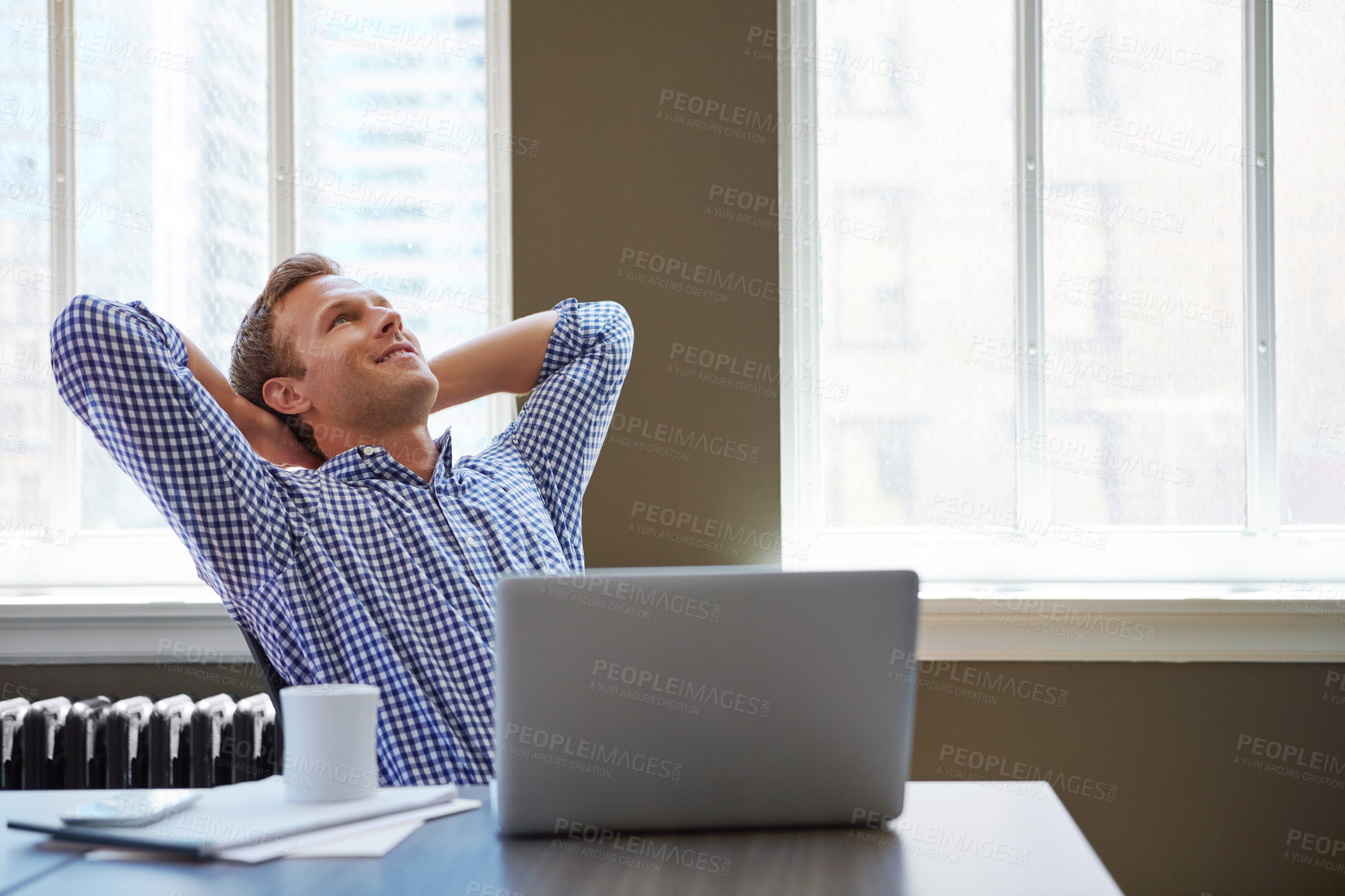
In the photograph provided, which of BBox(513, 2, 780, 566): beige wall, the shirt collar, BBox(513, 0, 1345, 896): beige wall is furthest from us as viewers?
BBox(513, 2, 780, 566): beige wall

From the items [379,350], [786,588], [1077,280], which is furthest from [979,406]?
[786,588]

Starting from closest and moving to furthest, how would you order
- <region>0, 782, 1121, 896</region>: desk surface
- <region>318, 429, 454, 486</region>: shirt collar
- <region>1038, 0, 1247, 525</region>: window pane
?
<region>0, 782, 1121, 896</region>: desk surface → <region>318, 429, 454, 486</region>: shirt collar → <region>1038, 0, 1247, 525</region>: window pane

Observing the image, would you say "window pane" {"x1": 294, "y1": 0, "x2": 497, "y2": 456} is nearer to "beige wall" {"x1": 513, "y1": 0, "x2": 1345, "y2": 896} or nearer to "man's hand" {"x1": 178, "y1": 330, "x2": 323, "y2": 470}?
"beige wall" {"x1": 513, "y1": 0, "x2": 1345, "y2": 896}

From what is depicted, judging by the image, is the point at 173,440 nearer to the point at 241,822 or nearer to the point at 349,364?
the point at 349,364

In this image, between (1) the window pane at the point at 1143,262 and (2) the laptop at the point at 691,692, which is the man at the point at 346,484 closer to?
(2) the laptop at the point at 691,692

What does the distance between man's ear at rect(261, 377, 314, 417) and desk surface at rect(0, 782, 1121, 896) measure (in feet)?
3.22

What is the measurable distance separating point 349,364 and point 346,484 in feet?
0.74

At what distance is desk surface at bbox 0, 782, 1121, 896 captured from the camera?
784 mm

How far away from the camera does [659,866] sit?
0.84 metres

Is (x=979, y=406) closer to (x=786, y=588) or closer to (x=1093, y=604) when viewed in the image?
(x=1093, y=604)

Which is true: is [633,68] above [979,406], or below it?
above

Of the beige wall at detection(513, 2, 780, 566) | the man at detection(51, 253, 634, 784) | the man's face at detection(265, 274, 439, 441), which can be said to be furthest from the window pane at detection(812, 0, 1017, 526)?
the man's face at detection(265, 274, 439, 441)

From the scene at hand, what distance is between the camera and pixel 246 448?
157 cm

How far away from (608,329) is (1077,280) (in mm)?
1292
